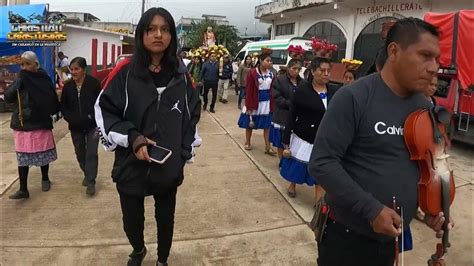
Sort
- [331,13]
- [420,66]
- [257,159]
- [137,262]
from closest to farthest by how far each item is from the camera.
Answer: [420,66] < [137,262] < [257,159] < [331,13]

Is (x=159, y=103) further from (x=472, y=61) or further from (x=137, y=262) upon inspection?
(x=472, y=61)

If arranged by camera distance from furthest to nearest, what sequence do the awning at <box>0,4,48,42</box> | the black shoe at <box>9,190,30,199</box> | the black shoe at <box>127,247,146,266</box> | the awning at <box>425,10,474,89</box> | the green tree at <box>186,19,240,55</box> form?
the green tree at <box>186,19,240,55</box>
the awning at <box>0,4,48,42</box>
the awning at <box>425,10,474,89</box>
the black shoe at <box>9,190,30,199</box>
the black shoe at <box>127,247,146,266</box>

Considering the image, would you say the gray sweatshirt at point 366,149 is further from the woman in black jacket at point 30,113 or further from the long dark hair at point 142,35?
the woman in black jacket at point 30,113

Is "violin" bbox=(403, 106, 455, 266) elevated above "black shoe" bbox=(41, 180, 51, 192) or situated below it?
above

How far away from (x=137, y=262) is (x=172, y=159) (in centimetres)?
93

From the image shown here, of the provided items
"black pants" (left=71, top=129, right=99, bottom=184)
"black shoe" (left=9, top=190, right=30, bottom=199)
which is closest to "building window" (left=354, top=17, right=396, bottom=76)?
"black pants" (left=71, top=129, right=99, bottom=184)

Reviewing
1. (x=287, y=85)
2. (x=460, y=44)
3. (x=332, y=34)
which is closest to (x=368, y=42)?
(x=332, y=34)

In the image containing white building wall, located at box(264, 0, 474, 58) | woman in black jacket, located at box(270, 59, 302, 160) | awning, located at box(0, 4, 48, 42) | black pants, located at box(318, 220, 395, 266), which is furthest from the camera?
white building wall, located at box(264, 0, 474, 58)

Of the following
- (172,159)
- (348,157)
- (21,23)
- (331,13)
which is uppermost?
(331,13)

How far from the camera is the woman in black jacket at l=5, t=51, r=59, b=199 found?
13.9 ft

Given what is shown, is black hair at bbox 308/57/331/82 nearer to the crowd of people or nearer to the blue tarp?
the crowd of people

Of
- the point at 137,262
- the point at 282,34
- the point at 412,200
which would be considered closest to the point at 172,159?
the point at 137,262

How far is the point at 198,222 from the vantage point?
3.91 meters

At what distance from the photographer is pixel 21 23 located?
34.1ft
